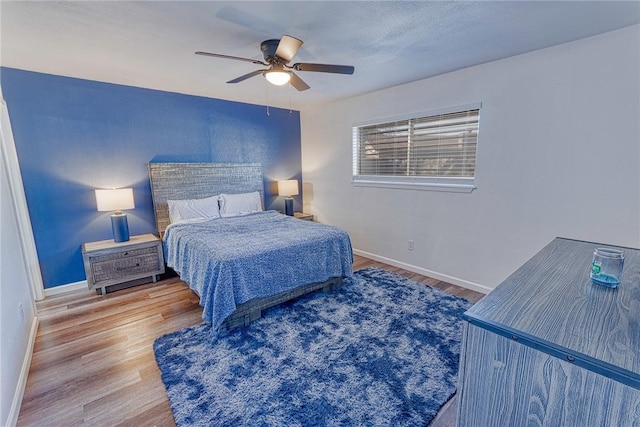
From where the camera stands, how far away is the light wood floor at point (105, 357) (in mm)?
1688

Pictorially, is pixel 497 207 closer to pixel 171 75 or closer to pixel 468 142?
pixel 468 142

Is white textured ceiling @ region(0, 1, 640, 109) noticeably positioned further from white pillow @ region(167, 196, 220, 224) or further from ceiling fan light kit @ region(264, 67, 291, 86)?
white pillow @ region(167, 196, 220, 224)

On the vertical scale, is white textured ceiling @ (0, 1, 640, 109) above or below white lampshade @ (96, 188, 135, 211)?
above

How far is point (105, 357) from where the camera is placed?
218cm

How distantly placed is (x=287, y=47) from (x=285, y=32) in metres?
0.21

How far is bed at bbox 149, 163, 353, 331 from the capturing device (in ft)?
8.01

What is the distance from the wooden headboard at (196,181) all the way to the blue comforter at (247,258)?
587 mm

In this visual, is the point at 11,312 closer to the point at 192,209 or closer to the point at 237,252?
the point at 237,252

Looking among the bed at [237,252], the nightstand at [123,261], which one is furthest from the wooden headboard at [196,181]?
the nightstand at [123,261]

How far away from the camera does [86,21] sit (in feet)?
6.43

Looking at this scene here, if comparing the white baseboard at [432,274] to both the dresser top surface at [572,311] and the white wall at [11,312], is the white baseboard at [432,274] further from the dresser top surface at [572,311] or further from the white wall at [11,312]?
the white wall at [11,312]

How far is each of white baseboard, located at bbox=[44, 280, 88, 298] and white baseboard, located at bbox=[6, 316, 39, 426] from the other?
871mm

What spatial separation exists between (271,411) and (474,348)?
127 cm

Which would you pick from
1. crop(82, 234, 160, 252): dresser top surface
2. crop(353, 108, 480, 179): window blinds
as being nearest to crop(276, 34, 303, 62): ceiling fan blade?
crop(353, 108, 480, 179): window blinds
